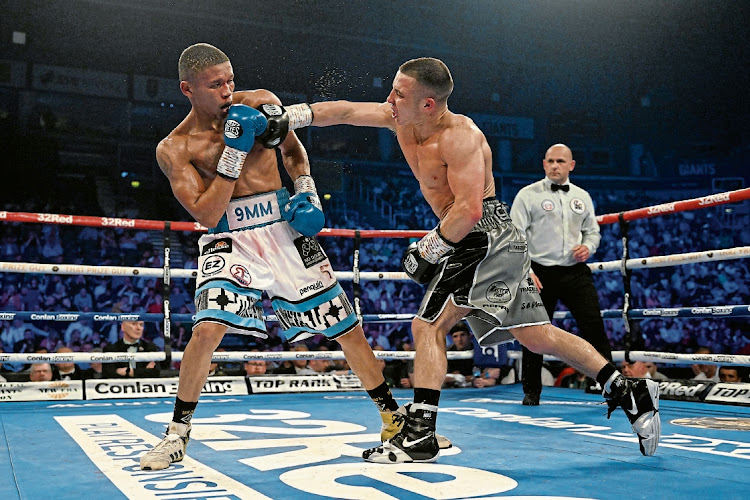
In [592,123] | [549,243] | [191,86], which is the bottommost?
[549,243]

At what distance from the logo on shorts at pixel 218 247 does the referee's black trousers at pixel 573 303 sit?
191 cm

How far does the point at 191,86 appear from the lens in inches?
84.6

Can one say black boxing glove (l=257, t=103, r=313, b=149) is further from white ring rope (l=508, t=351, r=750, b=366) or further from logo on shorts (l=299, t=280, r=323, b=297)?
white ring rope (l=508, t=351, r=750, b=366)

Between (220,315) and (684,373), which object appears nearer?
(220,315)

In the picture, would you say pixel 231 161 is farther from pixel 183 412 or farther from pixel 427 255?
pixel 183 412

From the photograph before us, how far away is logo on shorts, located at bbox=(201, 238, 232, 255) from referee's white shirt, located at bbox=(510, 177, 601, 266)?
181 centimetres

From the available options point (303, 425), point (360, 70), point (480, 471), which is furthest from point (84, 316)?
point (360, 70)

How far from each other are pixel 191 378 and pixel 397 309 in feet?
26.3

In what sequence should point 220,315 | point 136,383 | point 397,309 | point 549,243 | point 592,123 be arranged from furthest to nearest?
point 592,123 → point 397,309 → point 136,383 → point 549,243 → point 220,315

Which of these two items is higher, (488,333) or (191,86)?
(191,86)

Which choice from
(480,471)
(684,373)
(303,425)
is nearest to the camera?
(480,471)

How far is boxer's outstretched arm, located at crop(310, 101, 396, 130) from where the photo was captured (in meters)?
2.34

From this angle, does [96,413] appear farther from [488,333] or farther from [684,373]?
[684,373]

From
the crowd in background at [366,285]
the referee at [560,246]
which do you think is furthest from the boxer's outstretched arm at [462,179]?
the crowd in background at [366,285]
